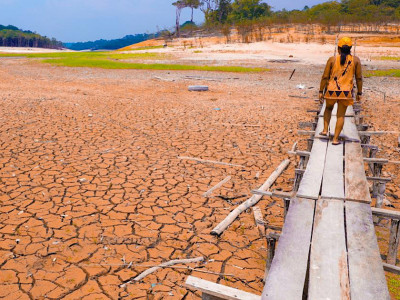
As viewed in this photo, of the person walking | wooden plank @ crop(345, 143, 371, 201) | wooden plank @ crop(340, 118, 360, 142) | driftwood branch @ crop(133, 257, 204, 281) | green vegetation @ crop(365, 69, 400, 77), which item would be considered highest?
green vegetation @ crop(365, 69, 400, 77)

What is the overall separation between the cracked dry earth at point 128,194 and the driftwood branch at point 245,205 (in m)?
0.09

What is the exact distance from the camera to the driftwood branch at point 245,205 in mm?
4114

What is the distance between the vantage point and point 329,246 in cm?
266

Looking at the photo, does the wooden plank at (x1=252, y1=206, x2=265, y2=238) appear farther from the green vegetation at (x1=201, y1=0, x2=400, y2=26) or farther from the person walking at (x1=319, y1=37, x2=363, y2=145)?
the green vegetation at (x1=201, y1=0, x2=400, y2=26)

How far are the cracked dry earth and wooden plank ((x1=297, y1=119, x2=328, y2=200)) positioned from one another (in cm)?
76

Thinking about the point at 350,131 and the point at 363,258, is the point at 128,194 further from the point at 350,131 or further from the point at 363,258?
the point at 350,131

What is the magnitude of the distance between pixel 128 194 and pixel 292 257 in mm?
3113

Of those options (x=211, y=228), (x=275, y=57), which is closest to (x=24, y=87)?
(x=211, y=228)

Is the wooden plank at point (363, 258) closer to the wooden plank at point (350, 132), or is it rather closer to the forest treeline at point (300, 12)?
the wooden plank at point (350, 132)

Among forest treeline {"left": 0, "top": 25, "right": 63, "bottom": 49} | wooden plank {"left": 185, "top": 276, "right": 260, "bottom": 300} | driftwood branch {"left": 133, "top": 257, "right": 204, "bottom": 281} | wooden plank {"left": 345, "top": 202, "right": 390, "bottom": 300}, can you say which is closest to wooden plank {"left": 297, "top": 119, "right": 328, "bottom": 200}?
wooden plank {"left": 345, "top": 202, "right": 390, "bottom": 300}

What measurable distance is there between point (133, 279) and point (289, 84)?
50.4ft

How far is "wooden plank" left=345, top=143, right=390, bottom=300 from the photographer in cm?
217

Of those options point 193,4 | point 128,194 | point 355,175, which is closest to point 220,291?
point 355,175

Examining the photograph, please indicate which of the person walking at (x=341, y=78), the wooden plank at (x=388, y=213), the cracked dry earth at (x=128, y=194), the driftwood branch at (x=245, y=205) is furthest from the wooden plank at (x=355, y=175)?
the driftwood branch at (x=245, y=205)
